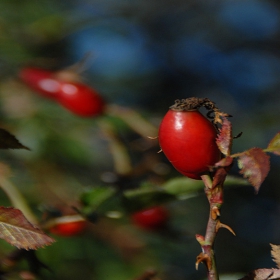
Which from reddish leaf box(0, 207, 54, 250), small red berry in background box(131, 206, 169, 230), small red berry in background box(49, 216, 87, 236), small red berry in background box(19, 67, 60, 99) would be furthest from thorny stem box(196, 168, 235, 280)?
small red berry in background box(19, 67, 60, 99)

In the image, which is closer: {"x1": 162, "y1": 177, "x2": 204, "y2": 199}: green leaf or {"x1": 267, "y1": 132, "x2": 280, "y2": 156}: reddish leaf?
{"x1": 267, "y1": 132, "x2": 280, "y2": 156}: reddish leaf

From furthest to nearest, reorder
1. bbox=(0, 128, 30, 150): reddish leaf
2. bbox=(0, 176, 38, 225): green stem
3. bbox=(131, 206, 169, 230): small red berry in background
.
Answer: bbox=(131, 206, 169, 230): small red berry in background, bbox=(0, 176, 38, 225): green stem, bbox=(0, 128, 30, 150): reddish leaf

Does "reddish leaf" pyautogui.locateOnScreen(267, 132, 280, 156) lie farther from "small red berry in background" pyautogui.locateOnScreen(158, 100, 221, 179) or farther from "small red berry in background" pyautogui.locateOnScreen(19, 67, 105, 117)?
"small red berry in background" pyautogui.locateOnScreen(19, 67, 105, 117)

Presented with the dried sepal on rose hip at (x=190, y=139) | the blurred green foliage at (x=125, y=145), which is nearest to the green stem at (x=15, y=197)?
the blurred green foliage at (x=125, y=145)

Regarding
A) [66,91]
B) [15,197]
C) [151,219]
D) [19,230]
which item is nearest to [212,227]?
[19,230]

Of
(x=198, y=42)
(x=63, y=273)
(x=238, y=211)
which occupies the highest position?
(x=198, y=42)

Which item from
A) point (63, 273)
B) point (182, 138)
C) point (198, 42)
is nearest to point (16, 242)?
point (182, 138)

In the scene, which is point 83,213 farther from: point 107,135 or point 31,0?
point 31,0
